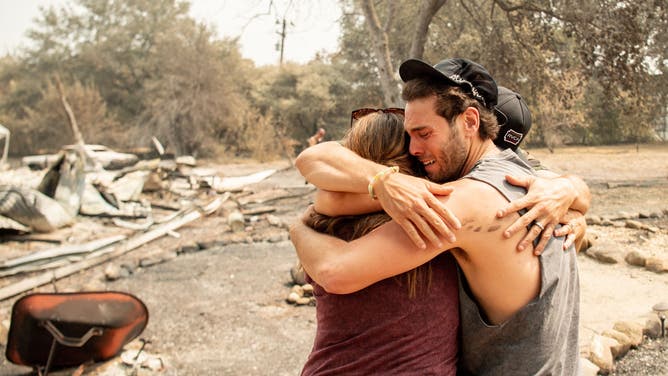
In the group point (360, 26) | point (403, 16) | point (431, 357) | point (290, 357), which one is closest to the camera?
point (431, 357)

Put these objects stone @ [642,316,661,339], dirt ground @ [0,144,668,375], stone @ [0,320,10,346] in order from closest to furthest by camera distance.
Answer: stone @ [642,316,661,339] < dirt ground @ [0,144,668,375] < stone @ [0,320,10,346]

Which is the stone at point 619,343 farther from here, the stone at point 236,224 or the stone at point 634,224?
the stone at point 236,224

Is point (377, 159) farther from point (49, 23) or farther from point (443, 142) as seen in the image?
point (49, 23)

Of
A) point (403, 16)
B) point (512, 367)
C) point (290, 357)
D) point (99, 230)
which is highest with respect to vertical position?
point (403, 16)

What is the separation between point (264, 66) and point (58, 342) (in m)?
43.2

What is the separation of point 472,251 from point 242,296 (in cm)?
666

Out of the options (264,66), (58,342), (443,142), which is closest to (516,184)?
(443,142)

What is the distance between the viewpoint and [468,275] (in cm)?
159

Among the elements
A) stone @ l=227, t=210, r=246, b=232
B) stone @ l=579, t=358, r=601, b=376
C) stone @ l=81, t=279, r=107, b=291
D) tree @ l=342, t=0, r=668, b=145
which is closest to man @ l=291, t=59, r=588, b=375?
stone @ l=579, t=358, r=601, b=376

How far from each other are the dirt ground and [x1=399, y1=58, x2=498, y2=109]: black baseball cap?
3.60 metres

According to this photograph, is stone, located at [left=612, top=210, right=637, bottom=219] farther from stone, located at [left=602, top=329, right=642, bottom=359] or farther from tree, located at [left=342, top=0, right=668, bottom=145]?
stone, located at [left=602, top=329, right=642, bottom=359]

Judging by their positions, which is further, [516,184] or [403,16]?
[403,16]

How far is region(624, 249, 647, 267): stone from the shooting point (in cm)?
724

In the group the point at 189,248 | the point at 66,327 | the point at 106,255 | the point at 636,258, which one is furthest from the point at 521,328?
the point at 106,255
